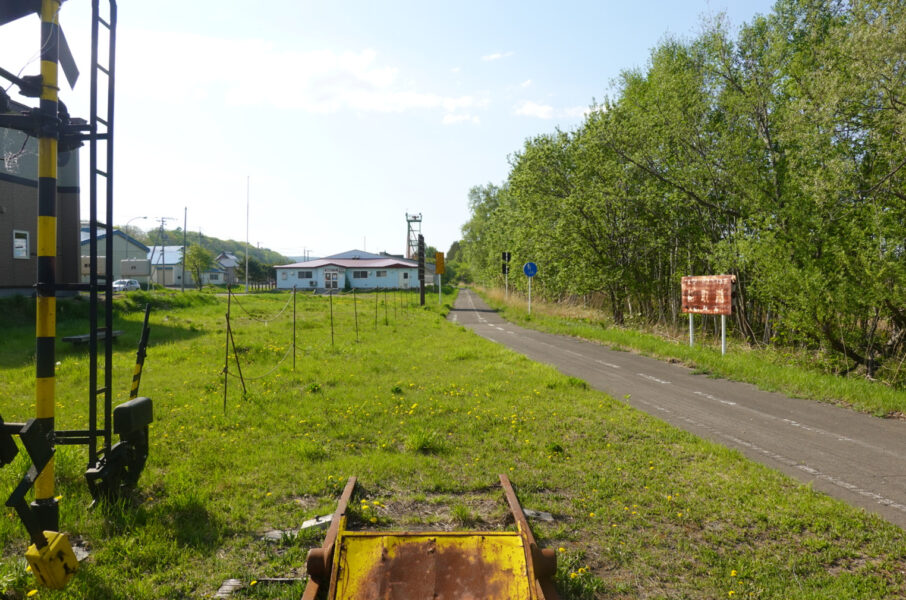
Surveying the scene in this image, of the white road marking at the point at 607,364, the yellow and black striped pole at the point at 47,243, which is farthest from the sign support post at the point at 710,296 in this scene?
the yellow and black striped pole at the point at 47,243

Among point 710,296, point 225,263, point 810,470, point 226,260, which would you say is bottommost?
point 810,470

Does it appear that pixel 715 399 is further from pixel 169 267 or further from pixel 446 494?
pixel 169 267

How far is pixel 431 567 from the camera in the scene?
313 cm

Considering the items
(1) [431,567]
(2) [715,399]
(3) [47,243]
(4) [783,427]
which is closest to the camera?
(1) [431,567]

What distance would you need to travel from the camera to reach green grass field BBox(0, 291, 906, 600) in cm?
347

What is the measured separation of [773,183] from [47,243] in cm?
1471

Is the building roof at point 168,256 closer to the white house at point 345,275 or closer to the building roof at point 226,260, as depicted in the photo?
the building roof at point 226,260

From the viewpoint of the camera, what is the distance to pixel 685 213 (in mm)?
18641

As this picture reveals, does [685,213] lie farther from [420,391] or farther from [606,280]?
[420,391]

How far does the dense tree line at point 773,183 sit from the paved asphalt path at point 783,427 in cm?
271

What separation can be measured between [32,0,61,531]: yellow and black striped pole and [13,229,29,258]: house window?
73.4 ft

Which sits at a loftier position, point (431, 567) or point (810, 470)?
point (431, 567)

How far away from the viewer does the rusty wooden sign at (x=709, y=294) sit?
13.1 meters

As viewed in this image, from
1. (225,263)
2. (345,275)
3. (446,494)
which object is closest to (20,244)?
(446,494)
